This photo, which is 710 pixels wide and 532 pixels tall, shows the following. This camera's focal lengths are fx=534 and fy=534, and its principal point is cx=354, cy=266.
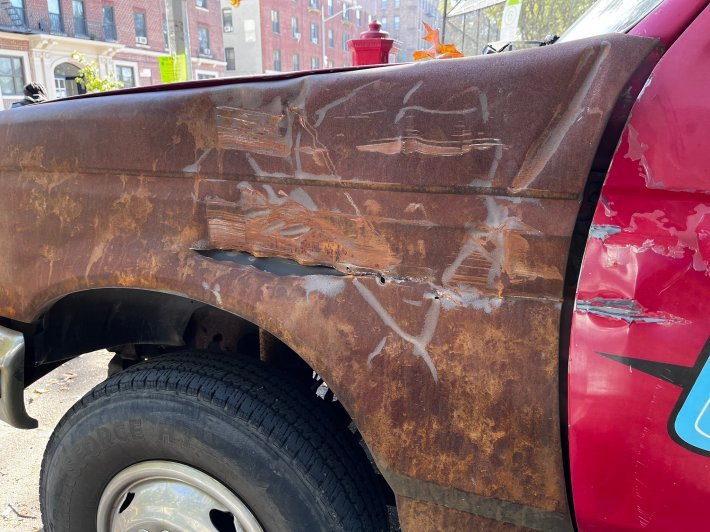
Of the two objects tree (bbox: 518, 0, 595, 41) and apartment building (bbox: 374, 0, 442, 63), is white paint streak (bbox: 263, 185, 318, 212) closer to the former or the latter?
tree (bbox: 518, 0, 595, 41)

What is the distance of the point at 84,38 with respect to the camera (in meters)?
28.2

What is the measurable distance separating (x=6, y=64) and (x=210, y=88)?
30.4 meters

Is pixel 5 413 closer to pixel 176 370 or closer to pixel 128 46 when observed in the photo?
pixel 176 370

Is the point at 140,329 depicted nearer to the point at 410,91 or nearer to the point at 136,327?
the point at 136,327

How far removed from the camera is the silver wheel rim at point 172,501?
1.38 metres

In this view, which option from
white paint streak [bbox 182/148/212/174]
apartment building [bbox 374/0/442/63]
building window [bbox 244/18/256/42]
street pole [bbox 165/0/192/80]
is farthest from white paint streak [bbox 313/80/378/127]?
apartment building [bbox 374/0/442/63]

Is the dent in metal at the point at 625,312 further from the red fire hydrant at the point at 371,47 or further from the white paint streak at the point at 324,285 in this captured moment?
the red fire hydrant at the point at 371,47

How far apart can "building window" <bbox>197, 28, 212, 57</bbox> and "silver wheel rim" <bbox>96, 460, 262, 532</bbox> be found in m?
38.2

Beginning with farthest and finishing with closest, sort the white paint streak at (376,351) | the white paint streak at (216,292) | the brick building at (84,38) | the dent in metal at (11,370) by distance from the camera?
1. the brick building at (84,38)
2. the dent in metal at (11,370)
3. the white paint streak at (216,292)
4. the white paint streak at (376,351)

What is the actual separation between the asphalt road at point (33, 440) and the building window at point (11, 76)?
26.4 metres

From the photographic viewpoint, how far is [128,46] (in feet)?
101

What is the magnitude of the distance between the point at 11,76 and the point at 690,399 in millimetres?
31407

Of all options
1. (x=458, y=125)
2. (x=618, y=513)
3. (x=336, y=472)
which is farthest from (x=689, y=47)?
(x=336, y=472)

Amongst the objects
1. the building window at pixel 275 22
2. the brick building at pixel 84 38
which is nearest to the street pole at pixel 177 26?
the brick building at pixel 84 38
